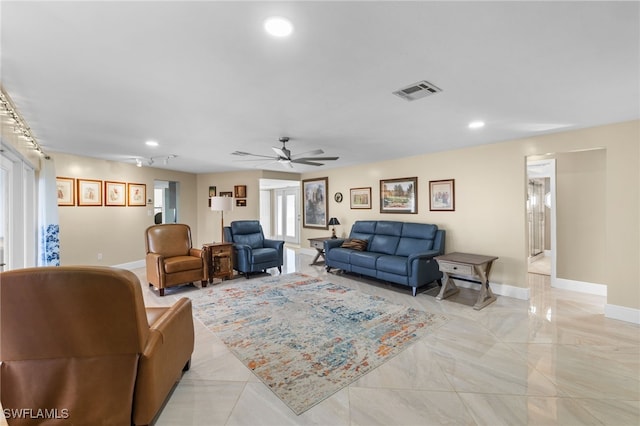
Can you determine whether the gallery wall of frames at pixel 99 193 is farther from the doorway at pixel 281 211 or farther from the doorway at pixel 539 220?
the doorway at pixel 539 220

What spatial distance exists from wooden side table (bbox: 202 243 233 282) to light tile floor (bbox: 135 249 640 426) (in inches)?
71.9

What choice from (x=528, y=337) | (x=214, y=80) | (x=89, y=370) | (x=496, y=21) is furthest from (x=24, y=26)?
(x=528, y=337)

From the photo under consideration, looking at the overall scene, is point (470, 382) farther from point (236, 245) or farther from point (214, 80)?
point (236, 245)

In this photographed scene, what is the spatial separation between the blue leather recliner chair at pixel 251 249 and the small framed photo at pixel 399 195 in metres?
2.24

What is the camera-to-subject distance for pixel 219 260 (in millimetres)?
4797

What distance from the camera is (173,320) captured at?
1.94m

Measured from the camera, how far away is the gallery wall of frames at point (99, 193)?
4.97 meters

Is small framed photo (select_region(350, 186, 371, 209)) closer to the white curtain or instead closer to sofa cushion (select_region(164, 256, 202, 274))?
sofa cushion (select_region(164, 256, 202, 274))

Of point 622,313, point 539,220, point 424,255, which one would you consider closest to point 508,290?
point 622,313

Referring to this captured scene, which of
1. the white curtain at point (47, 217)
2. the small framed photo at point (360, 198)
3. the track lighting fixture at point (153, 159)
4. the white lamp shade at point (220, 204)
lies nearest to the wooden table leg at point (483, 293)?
the small framed photo at point (360, 198)

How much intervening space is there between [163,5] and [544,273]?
6.63 m

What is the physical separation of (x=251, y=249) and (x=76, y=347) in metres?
3.66

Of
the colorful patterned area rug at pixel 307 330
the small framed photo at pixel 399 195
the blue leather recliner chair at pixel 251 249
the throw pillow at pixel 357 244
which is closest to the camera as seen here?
the colorful patterned area rug at pixel 307 330

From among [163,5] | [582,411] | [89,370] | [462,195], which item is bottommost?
[582,411]
